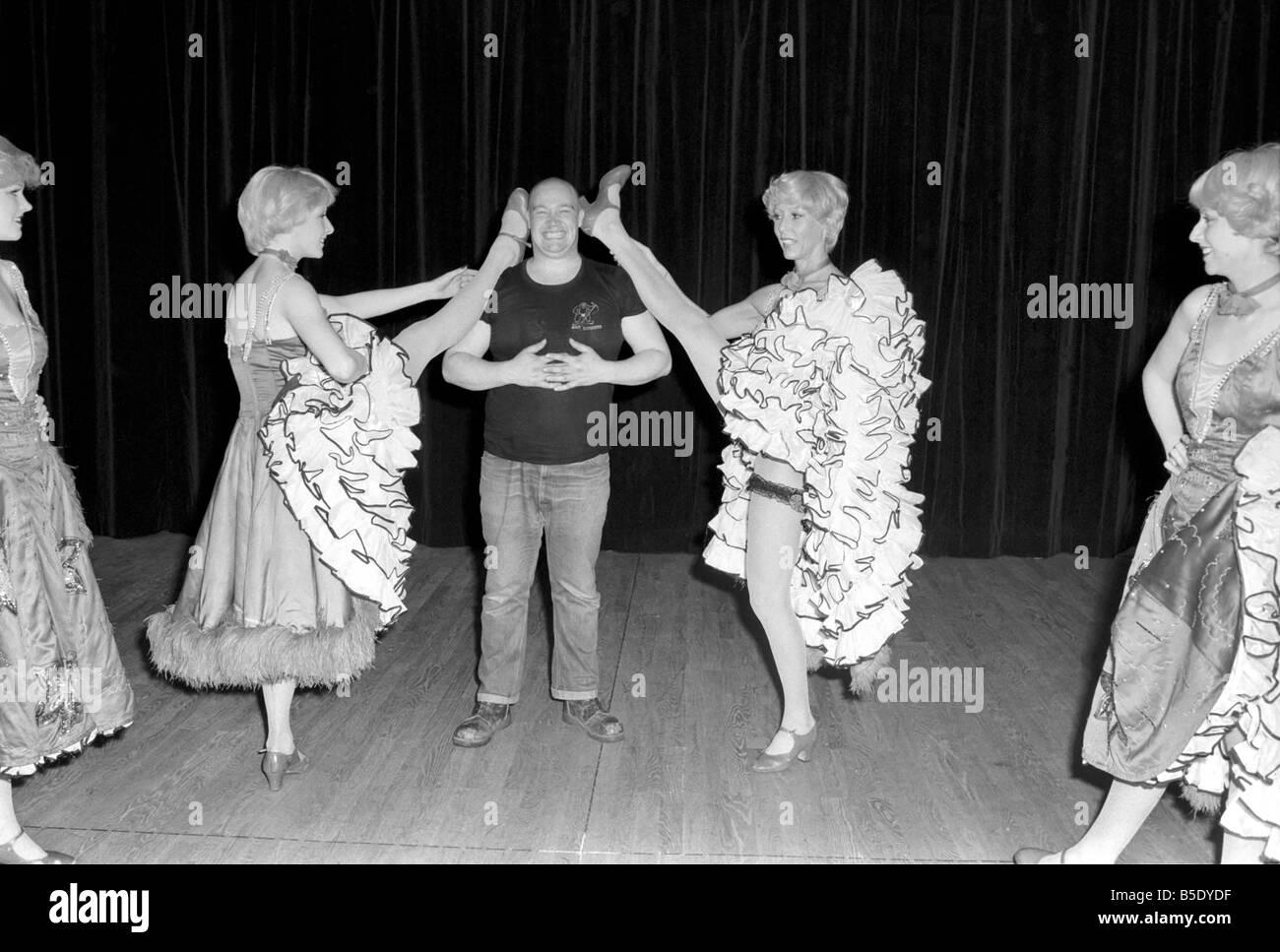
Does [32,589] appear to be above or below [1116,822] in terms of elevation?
above

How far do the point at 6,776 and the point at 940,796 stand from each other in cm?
224

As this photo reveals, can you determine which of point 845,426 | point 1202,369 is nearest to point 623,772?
point 845,426

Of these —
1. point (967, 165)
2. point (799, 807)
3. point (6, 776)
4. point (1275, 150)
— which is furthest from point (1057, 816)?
point (967, 165)

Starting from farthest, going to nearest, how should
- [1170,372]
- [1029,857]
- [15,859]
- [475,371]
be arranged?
[475,371]
[1029,857]
[15,859]
[1170,372]

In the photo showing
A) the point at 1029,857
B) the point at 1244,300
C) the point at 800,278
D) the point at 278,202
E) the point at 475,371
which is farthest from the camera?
the point at 475,371

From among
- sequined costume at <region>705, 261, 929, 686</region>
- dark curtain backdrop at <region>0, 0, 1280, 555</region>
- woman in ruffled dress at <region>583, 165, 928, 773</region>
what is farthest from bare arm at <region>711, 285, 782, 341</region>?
dark curtain backdrop at <region>0, 0, 1280, 555</region>

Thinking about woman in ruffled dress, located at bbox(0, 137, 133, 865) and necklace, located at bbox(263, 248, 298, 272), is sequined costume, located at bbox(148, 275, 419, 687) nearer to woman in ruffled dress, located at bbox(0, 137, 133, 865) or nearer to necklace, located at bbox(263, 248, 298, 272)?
necklace, located at bbox(263, 248, 298, 272)

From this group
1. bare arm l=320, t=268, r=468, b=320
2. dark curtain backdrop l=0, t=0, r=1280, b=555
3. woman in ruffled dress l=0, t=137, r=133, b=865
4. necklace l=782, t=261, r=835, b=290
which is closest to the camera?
woman in ruffled dress l=0, t=137, r=133, b=865

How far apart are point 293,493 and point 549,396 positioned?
74 cm

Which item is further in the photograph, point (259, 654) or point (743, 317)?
point (743, 317)

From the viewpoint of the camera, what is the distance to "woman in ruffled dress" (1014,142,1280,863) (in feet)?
7.75

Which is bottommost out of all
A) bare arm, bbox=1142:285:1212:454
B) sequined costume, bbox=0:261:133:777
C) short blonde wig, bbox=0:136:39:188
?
sequined costume, bbox=0:261:133:777

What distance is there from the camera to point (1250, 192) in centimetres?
233

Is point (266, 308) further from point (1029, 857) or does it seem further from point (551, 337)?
point (1029, 857)
